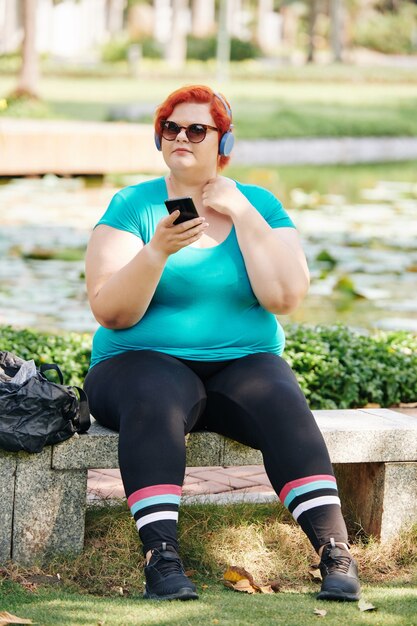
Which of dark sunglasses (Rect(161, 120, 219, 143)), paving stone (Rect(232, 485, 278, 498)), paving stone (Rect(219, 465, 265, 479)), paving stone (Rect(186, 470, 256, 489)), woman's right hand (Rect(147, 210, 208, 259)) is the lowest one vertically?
paving stone (Rect(219, 465, 265, 479))

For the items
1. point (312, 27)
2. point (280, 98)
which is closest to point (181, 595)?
point (280, 98)

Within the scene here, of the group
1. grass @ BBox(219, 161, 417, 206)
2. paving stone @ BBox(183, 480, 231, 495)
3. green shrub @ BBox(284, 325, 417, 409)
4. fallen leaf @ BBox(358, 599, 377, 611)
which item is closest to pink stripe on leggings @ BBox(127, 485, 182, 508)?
fallen leaf @ BBox(358, 599, 377, 611)

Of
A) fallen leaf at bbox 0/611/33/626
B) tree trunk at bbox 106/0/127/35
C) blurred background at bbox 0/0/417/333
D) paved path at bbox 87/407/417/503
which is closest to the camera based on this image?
fallen leaf at bbox 0/611/33/626

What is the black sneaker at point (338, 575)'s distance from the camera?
9.64 feet

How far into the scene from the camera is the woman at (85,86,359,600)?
3057 millimetres

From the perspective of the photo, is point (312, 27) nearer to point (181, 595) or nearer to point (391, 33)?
point (391, 33)

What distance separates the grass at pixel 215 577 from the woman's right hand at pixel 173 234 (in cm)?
84

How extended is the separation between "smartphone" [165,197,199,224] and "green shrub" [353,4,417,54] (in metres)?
58.2

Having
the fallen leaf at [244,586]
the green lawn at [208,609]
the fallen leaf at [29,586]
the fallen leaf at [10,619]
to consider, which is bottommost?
the fallen leaf at [244,586]

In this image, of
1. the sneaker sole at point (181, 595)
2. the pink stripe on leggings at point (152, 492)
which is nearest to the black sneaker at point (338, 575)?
the sneaker sole at point (181, 595)

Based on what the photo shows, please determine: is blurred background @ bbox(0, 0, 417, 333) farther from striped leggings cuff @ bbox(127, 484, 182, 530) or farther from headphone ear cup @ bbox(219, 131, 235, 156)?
striped leggings cuff @ bbox(127, 484, 182, 530)

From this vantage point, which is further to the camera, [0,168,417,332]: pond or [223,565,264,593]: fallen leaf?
[0,168,417,332]: pond

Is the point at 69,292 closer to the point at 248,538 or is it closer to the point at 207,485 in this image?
the point at 207,485

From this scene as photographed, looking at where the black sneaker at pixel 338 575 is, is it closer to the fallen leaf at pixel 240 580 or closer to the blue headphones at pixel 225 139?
the fallen leaf at pixel 240 580
